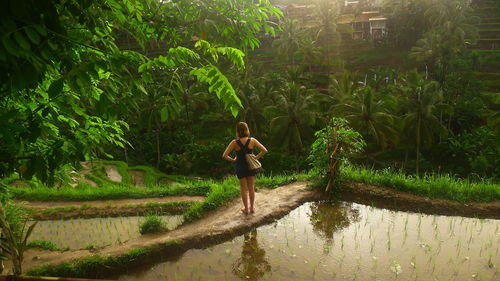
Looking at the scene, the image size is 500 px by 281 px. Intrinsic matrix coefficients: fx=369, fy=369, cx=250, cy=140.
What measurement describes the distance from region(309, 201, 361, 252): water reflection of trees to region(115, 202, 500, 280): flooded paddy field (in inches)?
0.8

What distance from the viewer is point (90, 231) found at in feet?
27.8

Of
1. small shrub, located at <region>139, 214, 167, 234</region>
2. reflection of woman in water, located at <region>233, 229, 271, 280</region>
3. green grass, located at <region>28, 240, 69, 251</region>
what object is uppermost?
small shrub, located at <region>139, 214, 167, 234</region>

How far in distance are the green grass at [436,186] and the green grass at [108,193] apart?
4.37m

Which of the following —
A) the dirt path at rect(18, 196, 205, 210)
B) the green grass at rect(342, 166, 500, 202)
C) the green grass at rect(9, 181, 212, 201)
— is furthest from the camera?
the green grass at rect(9, 181, 212, 201)

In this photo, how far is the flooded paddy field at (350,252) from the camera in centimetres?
567

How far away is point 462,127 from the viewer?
35.1m

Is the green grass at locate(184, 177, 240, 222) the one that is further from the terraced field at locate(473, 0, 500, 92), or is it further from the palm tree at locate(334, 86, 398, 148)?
the terraced field at locate(473, 0, 500, 92)

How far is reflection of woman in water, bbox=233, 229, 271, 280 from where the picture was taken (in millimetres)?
5682

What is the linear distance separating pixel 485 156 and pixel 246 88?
67.8 feet

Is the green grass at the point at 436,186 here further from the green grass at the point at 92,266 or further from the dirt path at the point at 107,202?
the green grass at the point at 92,266

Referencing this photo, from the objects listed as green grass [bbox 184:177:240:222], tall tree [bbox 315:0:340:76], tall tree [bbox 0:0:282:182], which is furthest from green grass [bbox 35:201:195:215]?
tall tree [bbox 315:0:340:76]

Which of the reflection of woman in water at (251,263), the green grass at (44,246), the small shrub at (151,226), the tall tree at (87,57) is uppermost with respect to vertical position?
the tall tree at (87,57)

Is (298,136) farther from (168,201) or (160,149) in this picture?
(168,201)

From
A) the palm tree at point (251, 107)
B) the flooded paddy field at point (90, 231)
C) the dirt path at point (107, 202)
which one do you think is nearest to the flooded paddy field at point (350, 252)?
the flooded paddy field at point (90, 231)
